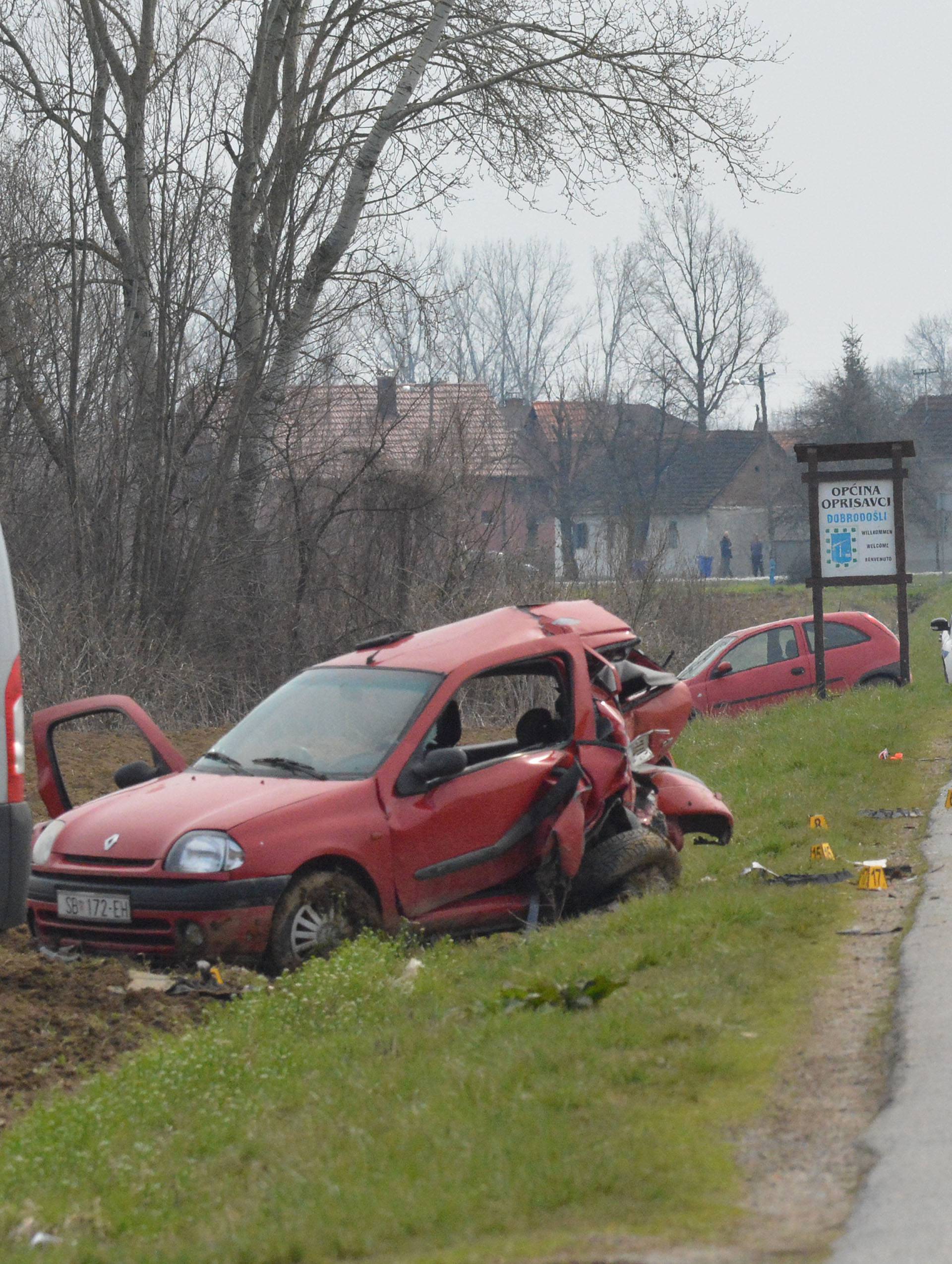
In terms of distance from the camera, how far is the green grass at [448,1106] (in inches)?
165

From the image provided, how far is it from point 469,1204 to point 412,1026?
2.22m

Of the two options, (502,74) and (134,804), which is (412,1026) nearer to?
(134,804)

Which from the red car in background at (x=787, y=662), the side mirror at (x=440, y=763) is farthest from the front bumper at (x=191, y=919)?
the red car in background at (x=787, y=662)

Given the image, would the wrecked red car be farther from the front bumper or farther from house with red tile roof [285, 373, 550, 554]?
house with red tile roof [285, 373, 550, 554]

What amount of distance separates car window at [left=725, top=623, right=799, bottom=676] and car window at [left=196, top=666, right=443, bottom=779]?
1315 cm

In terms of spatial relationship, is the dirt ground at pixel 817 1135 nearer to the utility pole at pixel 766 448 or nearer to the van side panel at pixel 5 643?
the van side panel at pixel 5 643

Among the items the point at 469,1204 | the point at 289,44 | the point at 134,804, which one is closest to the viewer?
the point at 469,1204

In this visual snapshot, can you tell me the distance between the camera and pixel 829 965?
7.10m

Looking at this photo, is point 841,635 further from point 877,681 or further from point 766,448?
point 766,448

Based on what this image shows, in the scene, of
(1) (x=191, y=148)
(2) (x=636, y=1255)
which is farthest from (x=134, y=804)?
(1) (x=191, y=148)

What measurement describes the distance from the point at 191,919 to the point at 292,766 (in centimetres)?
122

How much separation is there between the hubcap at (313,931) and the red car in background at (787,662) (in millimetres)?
14198

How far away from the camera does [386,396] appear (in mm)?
24672

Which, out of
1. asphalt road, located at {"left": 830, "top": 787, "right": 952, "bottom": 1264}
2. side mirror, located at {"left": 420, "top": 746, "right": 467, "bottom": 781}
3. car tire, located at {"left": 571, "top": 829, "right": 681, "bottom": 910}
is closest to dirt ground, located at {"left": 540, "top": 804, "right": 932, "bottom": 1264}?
asphalt road, located at {"left": 830, "top": 787, "right": 952, "bottom": 1264}
